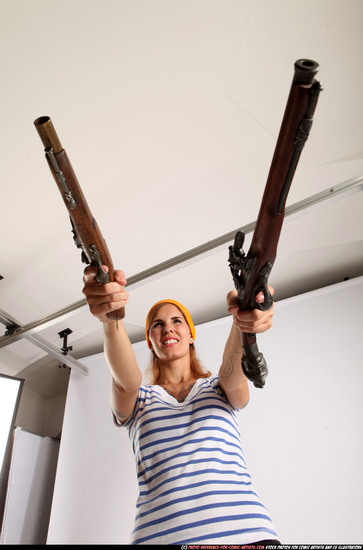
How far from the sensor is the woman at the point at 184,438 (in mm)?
893

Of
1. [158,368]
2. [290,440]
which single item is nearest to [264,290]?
[158,368]

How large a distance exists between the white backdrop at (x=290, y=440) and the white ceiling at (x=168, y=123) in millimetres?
416

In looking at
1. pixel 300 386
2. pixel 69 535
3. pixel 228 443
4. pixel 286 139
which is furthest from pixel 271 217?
pixel 69 535

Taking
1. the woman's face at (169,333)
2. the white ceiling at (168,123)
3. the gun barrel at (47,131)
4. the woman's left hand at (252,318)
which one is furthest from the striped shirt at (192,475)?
the white ceiling at (168,123)

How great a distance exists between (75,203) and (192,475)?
72 cm

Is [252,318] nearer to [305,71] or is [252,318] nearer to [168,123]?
[305,71]

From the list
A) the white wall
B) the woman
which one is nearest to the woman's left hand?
the woman

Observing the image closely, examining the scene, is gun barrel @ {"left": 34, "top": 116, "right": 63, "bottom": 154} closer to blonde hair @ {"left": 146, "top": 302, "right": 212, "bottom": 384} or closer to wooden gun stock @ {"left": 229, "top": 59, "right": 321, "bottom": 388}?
wooden gun stock @ {"left": 229, "top": 59, "right": 321, "bottom": 388}

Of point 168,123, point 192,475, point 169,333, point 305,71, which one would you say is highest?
point 168,123

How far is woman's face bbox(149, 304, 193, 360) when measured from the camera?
1420 mm

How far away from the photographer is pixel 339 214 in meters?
2.06

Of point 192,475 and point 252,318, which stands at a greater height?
point 252,318

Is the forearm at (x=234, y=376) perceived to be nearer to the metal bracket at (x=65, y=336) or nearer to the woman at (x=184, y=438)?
the woman at (x=184, y=438)

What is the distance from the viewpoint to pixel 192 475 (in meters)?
0.98
